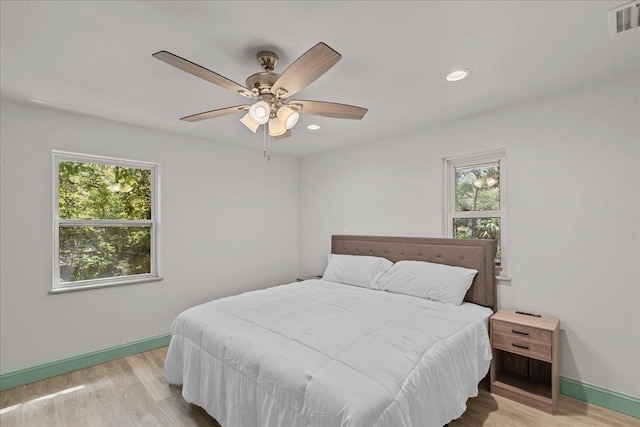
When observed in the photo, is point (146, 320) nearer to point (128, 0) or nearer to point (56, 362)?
point (56, 362)

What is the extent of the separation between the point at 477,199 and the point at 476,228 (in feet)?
1.00

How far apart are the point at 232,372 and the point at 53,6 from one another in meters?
2.20

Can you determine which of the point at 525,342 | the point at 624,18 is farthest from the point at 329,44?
the point at 525,342

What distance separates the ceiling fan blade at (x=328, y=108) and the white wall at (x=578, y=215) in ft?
5.26

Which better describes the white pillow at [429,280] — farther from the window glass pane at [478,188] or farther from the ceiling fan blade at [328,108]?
the ceiling fan blade at [328,108]

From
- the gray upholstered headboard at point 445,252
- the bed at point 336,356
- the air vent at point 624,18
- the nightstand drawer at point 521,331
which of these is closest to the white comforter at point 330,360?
the bed at point 336,356

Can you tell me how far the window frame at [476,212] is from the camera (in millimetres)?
2946

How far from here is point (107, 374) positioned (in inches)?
113

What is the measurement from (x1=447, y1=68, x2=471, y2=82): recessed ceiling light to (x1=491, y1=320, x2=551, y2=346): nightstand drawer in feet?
6.46

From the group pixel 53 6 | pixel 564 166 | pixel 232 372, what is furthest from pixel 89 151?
pixel 564 166

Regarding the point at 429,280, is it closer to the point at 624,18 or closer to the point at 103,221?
the point at 624,18

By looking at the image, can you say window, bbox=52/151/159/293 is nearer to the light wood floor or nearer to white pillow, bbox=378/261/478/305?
the light wood floor

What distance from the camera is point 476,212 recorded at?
3.17m

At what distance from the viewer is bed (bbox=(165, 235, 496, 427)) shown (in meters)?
1.44
